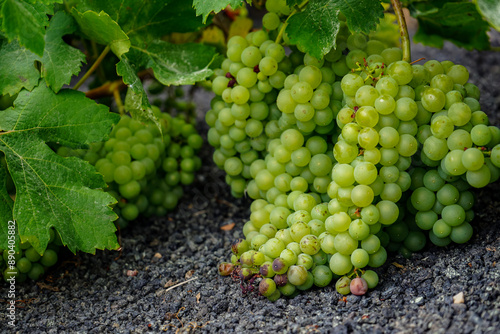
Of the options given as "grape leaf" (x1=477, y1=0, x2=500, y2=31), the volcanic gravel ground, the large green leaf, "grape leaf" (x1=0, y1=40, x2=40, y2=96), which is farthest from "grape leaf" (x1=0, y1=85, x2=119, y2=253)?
"grape leaf" (x1=477, y1=0, x2=500, y2=31)

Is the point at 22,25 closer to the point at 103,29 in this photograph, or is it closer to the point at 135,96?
the point at 103,29

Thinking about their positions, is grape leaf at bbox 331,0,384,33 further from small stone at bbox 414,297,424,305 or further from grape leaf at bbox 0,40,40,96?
grape leaf at bbox 0,40,40,96

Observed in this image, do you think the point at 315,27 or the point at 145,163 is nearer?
the point at 315,27

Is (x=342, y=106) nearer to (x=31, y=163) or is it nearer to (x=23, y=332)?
(x=31, y=163)

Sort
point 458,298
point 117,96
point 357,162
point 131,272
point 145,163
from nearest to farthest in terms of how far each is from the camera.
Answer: point 458,298
point 357,162
point 131,272
point 145,163
point 117,96

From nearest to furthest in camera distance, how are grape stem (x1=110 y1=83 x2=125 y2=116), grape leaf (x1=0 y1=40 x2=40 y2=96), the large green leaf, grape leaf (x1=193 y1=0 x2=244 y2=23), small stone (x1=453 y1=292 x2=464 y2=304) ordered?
1. small stone (x1=453 y1=292 x2=464 y2=304)
2. grape leaf (x1=193 y1=0 x2=244 y2=23)
3. grape leaf (x1=0 y1=40 x2=40 y2=96)
4. the large green leaf
5. grape stem (x1=110 y1=83 x2=125 y2=116)

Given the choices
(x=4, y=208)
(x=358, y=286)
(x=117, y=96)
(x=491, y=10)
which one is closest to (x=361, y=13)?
(x=491, y=10)

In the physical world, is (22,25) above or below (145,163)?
above
